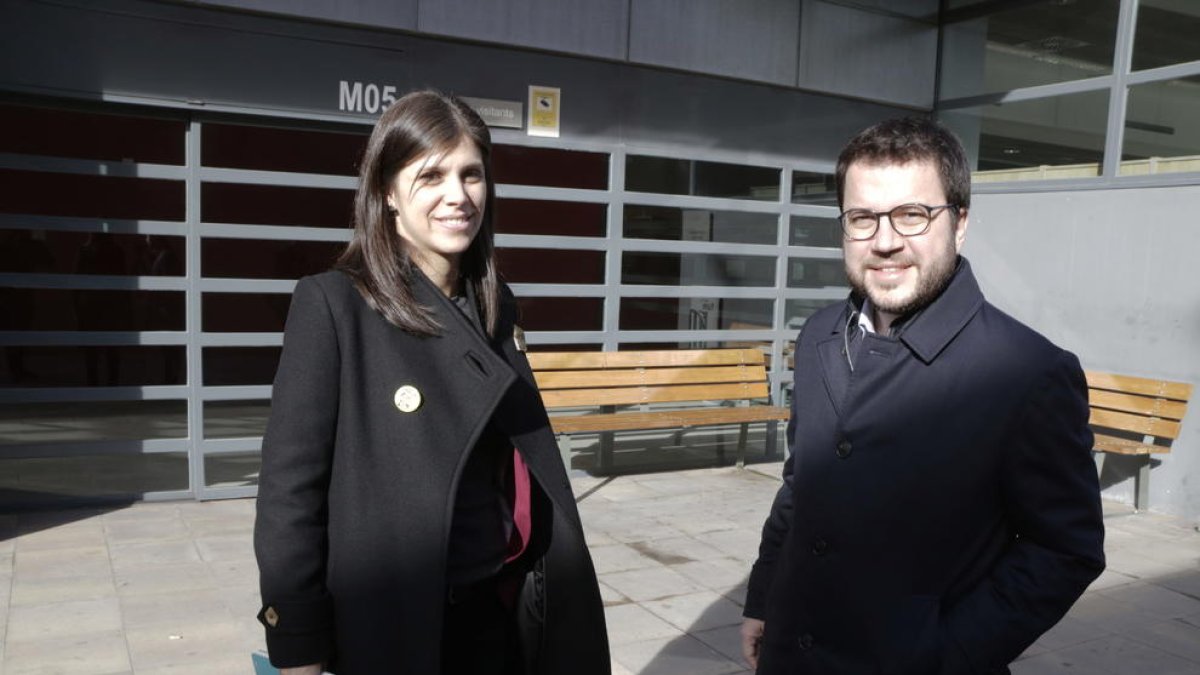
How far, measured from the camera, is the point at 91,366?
10.1 m

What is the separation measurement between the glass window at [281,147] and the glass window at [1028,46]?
5.28 meters

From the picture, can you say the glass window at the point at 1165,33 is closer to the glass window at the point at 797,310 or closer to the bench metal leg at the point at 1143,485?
the bench metal leg at the point at 1143,485

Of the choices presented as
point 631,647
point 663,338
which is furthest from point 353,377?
point 663,338

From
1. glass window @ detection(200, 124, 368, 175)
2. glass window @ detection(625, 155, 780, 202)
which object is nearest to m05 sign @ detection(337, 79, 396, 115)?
glass window @ detection(200, 124, 368, 175)

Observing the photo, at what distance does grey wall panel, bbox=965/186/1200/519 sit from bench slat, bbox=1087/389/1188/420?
0.13 metres

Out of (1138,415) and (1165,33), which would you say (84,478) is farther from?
(1165,33)

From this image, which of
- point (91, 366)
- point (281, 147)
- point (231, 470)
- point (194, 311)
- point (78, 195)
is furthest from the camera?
point (91, 366)

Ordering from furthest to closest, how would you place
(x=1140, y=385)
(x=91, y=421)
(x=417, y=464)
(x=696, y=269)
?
1. (x=91, y=421)
2. (x=696, y=269)
3. (x=1140, y=385)
4. (x=417, y=464)

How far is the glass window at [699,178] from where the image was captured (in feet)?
25.6

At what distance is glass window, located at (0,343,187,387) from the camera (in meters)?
8.59

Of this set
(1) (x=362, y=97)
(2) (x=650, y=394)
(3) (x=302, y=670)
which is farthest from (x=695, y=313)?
(3) (x=302, y=670)

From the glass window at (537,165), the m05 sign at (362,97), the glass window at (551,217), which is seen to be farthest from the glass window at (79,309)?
the glass window at (537,165)

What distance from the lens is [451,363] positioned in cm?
201

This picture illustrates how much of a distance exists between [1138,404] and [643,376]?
3586mm
